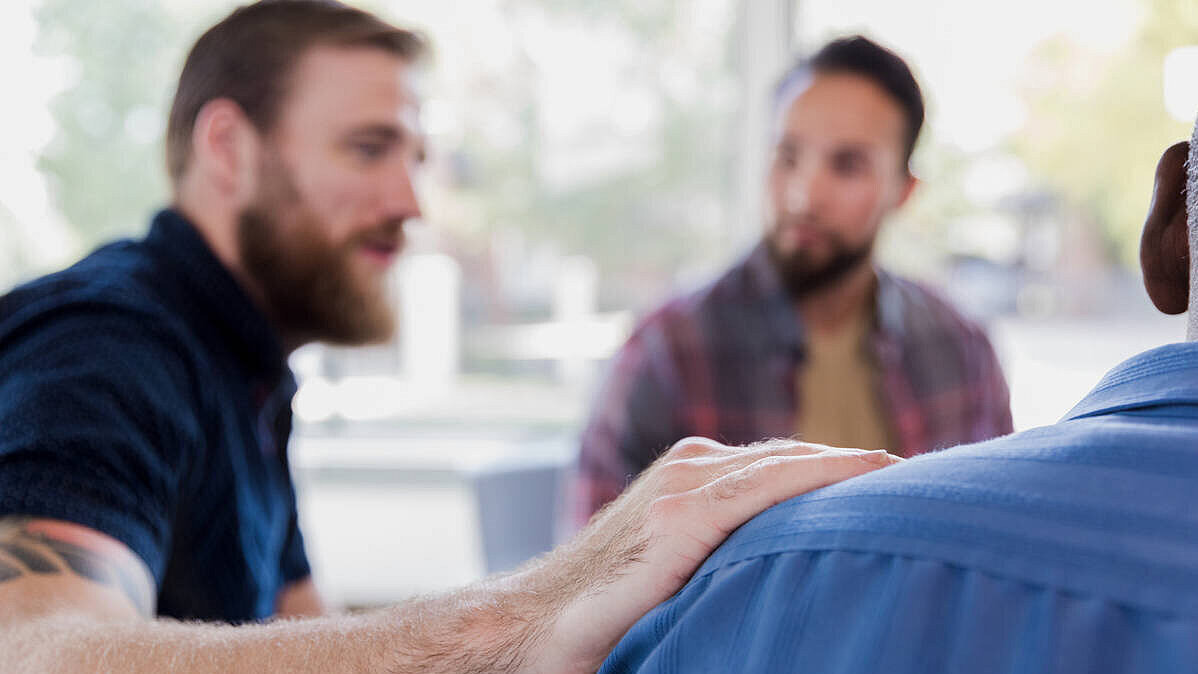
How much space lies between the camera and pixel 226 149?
1482mm

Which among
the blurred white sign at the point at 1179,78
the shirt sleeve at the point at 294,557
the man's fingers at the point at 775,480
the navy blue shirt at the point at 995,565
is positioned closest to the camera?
the navy blue shirt at the point at 995,565

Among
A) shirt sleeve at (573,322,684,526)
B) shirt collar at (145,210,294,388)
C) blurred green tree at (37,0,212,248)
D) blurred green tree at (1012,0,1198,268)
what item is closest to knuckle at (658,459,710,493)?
shirt collar at (145,210,294,388)

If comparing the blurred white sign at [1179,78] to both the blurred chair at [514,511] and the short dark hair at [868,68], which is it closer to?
the short dark hair at [868,68]

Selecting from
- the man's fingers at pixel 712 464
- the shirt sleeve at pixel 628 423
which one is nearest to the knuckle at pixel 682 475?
the man's fingers at pixel 712 464

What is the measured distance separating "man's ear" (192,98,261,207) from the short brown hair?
0.01 meters

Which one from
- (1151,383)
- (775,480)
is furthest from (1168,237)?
(775,480)

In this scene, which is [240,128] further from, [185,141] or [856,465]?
[856,465]

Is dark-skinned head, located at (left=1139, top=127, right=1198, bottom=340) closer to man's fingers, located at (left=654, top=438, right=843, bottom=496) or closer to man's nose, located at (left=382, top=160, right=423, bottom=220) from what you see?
man's fingers, located at (left=654, top=438, right=843, bottom=496)

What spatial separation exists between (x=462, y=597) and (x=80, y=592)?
0.36 meters

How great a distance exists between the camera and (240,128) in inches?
58.1

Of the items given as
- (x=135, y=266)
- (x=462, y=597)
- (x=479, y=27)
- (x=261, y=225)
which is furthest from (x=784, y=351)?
(x=479, y=27)

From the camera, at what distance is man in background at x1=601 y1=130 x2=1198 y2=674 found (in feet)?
1.47

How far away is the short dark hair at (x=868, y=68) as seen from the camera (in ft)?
7.07

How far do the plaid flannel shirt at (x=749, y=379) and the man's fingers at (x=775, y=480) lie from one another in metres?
1.34
